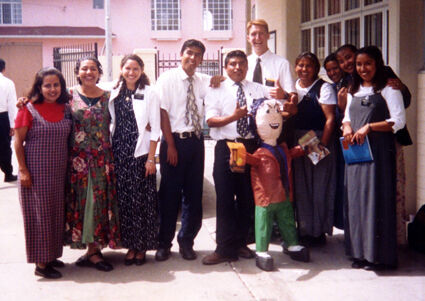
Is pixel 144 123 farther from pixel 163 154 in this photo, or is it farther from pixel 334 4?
pixel 334 4

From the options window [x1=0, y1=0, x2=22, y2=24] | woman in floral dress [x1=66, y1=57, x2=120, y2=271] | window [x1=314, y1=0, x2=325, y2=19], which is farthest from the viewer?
window [x1=0, y1=0, x2=22, y2=24]

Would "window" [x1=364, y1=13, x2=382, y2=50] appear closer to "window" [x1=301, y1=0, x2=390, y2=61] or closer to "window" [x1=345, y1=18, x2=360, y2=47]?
"window" [x1=301, y1=0, x2=390, y2=61]

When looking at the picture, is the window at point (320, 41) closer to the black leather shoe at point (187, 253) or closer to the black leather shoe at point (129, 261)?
the black leather shoe at point (187, 253)

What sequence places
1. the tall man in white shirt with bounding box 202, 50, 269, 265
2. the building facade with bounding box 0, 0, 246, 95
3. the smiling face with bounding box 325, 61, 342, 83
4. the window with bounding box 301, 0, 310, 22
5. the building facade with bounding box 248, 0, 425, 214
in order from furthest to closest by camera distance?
the building facade with bounding box 0, 0, 246, 95
the window with bounding box 301, 0, 310, 22
the building facade with bounding box 248, 0, 425, 214
the smiling face with bounding box 325, 61, 342, 83
the tall man in white shirt with bounding box 202, 50, 269, 265

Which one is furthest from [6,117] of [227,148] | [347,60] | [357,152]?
[357,152]

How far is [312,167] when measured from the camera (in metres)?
5.48

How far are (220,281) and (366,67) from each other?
7.39 ft

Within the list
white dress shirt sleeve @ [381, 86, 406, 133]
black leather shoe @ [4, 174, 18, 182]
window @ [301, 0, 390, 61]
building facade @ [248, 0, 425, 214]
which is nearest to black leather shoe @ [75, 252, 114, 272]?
white dress shirt sleeve @ [381, 86, 406, 133]

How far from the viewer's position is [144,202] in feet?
16.7

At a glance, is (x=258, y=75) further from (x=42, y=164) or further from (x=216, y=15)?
(x=216, y=15)

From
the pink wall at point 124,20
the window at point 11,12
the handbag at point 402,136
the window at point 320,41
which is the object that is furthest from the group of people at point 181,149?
the window at point 11,12

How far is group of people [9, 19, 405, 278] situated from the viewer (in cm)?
482

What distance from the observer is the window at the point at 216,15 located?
29016 mm

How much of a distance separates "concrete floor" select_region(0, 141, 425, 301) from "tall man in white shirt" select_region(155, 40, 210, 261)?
31cm
